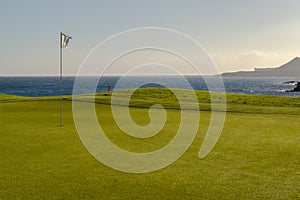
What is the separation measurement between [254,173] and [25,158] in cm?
533

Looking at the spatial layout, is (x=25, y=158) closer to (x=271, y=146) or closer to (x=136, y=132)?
(x=136, y=132)

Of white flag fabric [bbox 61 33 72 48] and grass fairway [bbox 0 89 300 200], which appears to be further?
white flag fabric [bbox 61 33 72 48]

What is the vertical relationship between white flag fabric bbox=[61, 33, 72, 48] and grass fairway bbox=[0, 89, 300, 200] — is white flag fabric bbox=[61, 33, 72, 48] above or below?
above

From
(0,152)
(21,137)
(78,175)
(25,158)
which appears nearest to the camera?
(78,175)

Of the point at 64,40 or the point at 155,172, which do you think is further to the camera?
the point at 64,40

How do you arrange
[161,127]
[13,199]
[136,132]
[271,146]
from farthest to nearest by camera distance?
1. [161,127]
2. [136,132]
3. [271,146]
4. [13,199]

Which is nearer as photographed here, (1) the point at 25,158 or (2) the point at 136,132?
(1) the point at 25,158

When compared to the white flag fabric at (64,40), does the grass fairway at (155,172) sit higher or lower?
lower

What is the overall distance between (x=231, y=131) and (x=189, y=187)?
24.4ft

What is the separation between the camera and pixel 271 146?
10445mm

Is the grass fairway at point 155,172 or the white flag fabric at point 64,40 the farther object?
the white flag fabric at point 64,40

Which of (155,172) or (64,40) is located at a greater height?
(64,40)

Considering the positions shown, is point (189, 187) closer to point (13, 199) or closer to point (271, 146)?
point (13, 199)

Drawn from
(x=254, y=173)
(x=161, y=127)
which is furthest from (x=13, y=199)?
(x=161, y=127)
